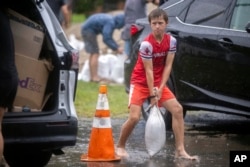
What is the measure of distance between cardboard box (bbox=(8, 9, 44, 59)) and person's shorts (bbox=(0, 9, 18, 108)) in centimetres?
40

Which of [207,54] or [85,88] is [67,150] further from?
[85,88]

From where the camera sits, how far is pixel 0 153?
7.14 meters

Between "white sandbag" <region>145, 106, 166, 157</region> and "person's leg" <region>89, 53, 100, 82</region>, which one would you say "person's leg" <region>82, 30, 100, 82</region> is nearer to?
"person's leg" <region>89, 53, 100, 82</region>

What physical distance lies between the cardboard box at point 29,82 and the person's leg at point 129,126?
1.38 metres

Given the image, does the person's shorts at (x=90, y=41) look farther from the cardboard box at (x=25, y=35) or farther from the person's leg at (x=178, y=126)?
the cardboard box at (x=25, y=35)

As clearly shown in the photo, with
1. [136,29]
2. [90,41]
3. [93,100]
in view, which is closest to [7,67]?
[136,29]

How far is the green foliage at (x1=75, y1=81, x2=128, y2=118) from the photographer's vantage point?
40.4 ft

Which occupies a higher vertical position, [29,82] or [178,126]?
[29,82]

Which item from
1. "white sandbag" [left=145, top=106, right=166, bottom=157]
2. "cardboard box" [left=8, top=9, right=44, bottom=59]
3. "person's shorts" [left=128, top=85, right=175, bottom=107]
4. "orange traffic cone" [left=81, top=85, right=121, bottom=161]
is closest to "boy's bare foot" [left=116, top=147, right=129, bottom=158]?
"orange traffic cone" [left=81, top=85, right=121, bottom=161]

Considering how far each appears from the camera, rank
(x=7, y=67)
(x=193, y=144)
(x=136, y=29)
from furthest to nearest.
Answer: (x=136, y=29), (x=193, y=144), (x=7, y=67)

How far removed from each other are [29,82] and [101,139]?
1.25 m

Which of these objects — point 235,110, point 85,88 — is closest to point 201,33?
point 235,110

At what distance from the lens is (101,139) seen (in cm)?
857

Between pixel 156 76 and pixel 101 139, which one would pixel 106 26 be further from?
pixel 101 139
